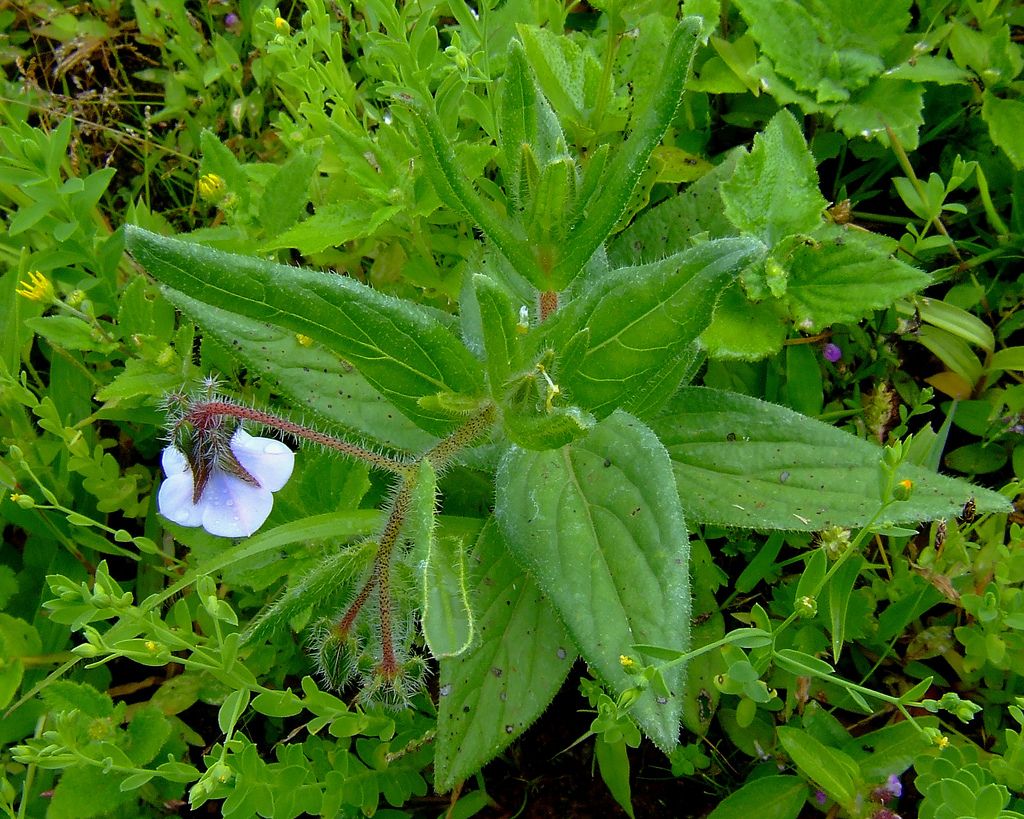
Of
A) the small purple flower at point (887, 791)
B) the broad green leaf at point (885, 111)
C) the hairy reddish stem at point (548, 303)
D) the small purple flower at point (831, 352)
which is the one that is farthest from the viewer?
the broad green leaf at point (885, 111)

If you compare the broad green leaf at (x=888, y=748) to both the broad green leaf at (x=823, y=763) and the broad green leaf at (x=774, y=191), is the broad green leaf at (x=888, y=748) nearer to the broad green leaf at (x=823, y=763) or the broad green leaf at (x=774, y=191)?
the broad green leaf at (x=823, y=763)

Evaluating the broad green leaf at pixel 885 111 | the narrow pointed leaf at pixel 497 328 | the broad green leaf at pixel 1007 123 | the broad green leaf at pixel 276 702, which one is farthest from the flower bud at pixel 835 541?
the broad green leaf at pixel 1007 123

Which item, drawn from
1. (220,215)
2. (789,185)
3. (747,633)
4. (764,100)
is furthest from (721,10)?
(747,633)

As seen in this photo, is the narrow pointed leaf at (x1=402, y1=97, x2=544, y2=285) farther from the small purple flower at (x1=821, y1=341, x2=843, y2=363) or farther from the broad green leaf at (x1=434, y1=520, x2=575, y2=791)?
the small purple flower at (x1=821, y1=341, x2=843, y2=363)

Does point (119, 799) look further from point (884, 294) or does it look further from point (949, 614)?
point (884, 294)

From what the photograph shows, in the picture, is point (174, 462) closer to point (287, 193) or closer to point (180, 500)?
point (180, 500)

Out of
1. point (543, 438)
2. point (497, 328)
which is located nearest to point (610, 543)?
point (543, 438)

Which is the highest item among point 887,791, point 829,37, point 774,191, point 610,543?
point 829,37
